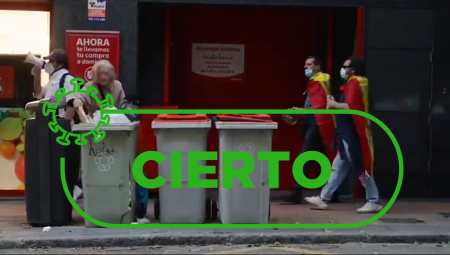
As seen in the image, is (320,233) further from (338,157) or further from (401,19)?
(401,19)

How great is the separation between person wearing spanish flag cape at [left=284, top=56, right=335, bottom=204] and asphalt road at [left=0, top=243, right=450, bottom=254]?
6.48ft

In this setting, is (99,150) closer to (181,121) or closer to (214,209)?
(181,121)

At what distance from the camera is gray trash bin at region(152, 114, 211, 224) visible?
7.00 metres

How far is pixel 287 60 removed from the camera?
9.74 metres

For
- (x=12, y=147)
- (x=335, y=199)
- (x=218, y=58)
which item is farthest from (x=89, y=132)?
(x=335, y=199)

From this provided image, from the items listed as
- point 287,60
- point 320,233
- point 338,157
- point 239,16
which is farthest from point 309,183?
point 239,16

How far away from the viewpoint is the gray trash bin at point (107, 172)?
6848mm

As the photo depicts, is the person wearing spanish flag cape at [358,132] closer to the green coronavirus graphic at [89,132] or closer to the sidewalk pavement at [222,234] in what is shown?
the sidewalk pavement at [222,234]

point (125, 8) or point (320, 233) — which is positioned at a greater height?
point (125, 8)

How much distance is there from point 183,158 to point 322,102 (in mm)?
2185

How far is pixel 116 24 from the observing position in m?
8.66

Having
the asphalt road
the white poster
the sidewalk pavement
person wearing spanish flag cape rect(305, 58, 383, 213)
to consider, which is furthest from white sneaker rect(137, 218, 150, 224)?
the white poster

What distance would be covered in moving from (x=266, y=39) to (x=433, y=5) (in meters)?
2.39

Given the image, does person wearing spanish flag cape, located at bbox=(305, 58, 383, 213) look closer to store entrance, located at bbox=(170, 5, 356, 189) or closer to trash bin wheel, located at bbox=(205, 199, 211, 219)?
store entrance, located at bbox=(170, 5, 356, 189)
